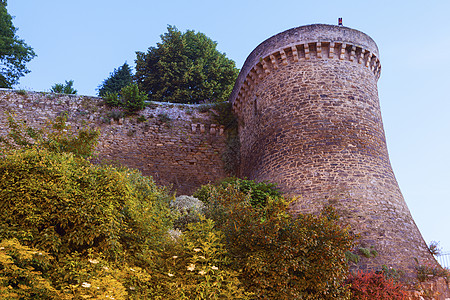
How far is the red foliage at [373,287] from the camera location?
8.31m

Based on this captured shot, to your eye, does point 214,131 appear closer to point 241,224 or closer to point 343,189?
point 343,189

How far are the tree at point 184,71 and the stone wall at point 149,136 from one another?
5569 mm

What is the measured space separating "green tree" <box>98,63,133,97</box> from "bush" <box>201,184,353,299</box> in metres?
19.3

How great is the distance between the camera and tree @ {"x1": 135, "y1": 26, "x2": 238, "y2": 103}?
2245 centimetres

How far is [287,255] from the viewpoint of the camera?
7.01 meters

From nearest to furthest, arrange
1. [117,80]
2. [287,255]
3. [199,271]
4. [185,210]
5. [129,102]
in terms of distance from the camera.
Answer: [199,271] < [287,255] < [185,210] < [129,102] < [117,80]

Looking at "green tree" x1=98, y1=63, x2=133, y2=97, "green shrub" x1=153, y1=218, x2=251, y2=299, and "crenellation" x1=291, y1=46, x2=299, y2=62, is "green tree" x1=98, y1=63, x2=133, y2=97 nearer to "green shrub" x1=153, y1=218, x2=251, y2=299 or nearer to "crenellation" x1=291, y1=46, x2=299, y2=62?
"crenellation" x1=291, y1=46, x2=299, y2=62

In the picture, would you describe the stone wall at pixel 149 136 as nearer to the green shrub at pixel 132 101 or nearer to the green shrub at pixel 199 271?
the green shrub at pixel 132 101

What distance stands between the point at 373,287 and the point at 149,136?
10098 mm

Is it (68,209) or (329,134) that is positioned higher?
(329,134)

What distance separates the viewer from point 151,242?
281 inches

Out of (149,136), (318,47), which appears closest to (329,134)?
(318,47)

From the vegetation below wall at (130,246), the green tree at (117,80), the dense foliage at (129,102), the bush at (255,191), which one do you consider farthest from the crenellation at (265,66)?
the green tree at (117,80)

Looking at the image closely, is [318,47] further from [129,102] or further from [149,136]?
[129,102]
